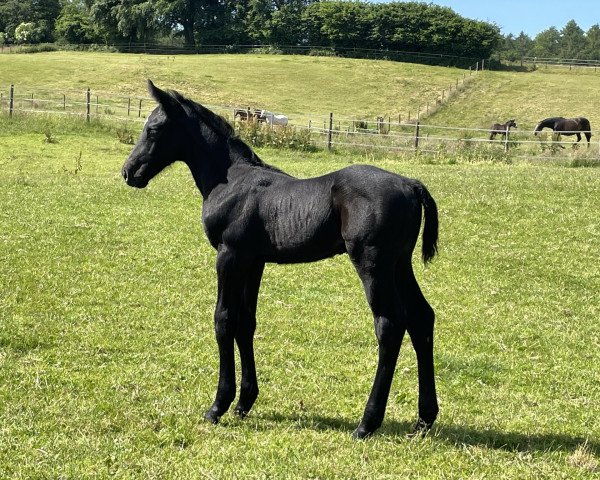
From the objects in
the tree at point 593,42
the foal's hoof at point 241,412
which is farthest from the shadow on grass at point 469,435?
the tree at point 593,42

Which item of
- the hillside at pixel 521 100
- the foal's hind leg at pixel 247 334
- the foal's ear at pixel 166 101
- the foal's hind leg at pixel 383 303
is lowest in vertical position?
the foal's hind leg at pixel 247 334

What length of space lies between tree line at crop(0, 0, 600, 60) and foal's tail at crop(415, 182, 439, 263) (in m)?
74.9

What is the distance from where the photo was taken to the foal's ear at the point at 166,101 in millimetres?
5285

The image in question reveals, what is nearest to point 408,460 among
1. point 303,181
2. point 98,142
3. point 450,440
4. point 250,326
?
point 450,440

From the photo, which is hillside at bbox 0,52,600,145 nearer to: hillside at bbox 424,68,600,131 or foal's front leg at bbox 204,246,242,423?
hillside at bbox 424,68,600,131

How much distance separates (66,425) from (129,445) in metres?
0.60

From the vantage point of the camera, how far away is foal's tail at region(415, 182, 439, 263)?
4816 millimetres

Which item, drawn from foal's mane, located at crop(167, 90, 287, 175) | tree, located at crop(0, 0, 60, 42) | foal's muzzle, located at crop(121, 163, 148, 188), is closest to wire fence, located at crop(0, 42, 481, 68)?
tree, located at crop(0, 0, 60, 42)

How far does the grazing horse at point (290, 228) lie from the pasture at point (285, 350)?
1.74ft

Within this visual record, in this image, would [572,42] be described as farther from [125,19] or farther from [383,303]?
[383,303]

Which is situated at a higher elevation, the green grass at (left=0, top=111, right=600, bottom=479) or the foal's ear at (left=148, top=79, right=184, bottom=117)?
the foal's ear at (left=148, top=79, right=184, bottom=117)

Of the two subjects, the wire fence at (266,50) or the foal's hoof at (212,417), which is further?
the wire fence at (266,50)

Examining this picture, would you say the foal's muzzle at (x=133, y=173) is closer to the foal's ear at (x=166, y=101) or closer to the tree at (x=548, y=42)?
the foal's ear at (x=166, y=101)

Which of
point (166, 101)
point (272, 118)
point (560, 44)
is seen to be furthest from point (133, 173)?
point (560, 44)
